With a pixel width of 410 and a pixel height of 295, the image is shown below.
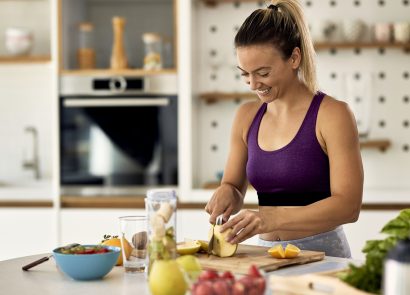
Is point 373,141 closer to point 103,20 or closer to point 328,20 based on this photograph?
point 328,20

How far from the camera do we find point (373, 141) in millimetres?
4531

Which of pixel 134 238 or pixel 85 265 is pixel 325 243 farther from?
pixel 85 265

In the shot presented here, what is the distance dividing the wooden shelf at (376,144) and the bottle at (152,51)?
1258mm

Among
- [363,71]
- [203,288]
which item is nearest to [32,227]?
[363,71]

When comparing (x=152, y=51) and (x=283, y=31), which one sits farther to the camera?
(x=152, y=51)

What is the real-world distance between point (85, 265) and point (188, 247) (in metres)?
0.34

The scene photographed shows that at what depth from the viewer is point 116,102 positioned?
4.36 m

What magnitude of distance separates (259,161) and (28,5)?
2.76 metres

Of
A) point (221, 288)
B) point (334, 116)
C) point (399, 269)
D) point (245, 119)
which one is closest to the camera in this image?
point (399, 269)

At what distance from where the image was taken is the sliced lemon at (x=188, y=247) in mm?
2148

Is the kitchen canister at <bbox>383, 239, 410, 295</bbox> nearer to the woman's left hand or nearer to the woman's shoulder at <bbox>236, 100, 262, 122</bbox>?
the woman's left hand

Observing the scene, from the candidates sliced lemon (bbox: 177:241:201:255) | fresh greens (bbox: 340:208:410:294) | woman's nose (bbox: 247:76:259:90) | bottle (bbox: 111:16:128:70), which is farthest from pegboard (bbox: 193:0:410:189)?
fresh greens (bbox: 340:208:410:294)

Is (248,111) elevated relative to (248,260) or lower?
elevated

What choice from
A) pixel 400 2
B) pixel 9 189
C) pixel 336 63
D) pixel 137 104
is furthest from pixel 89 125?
pixel 400 2
